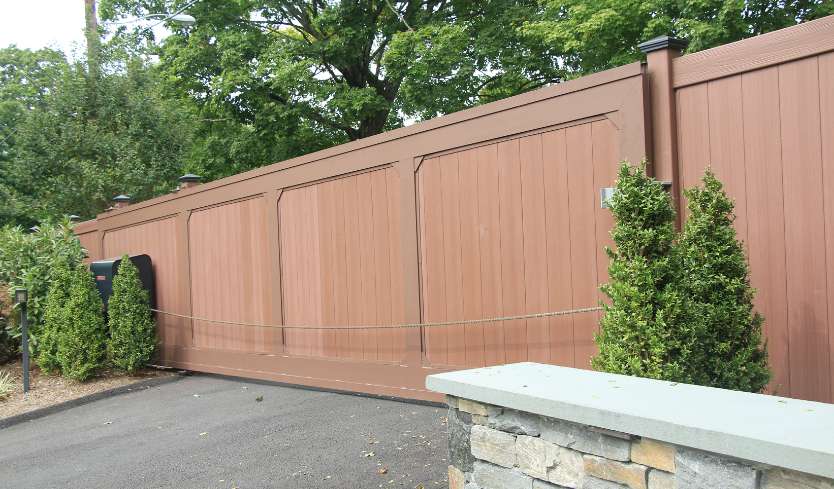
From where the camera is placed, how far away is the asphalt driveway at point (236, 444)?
194 inches

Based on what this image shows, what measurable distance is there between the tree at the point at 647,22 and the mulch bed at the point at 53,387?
9.43m

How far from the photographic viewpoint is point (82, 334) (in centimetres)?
968

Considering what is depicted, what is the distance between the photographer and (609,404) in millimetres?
2715

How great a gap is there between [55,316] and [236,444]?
541cm

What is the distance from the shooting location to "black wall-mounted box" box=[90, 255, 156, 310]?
10438mm

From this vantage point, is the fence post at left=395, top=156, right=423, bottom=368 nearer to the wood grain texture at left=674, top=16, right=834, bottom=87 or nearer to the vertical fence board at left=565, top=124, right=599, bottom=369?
the vertical fence board at left=565, top=124, right=599, bottom=369

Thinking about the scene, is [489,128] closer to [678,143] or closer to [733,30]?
[678,143]

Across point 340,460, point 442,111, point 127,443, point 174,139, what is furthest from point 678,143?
point 174,139

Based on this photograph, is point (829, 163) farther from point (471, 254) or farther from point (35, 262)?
point (35, 262)

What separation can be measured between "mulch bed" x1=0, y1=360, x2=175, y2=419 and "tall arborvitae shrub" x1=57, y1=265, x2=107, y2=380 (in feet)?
0.65

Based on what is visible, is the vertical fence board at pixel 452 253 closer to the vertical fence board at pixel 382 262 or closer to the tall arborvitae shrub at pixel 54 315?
the vertical fence board at pixel 382 262

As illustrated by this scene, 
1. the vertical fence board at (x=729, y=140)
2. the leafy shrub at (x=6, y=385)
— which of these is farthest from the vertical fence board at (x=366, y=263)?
the leafy shrub at (x=6, y=385)

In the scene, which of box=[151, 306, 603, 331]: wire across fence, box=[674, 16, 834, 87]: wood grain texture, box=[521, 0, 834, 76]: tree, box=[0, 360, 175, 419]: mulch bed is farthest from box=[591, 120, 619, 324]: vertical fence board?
box=[521, 0, 834, 76]: tree

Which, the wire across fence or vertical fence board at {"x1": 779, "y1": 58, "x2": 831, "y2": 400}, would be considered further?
the wire across fence
